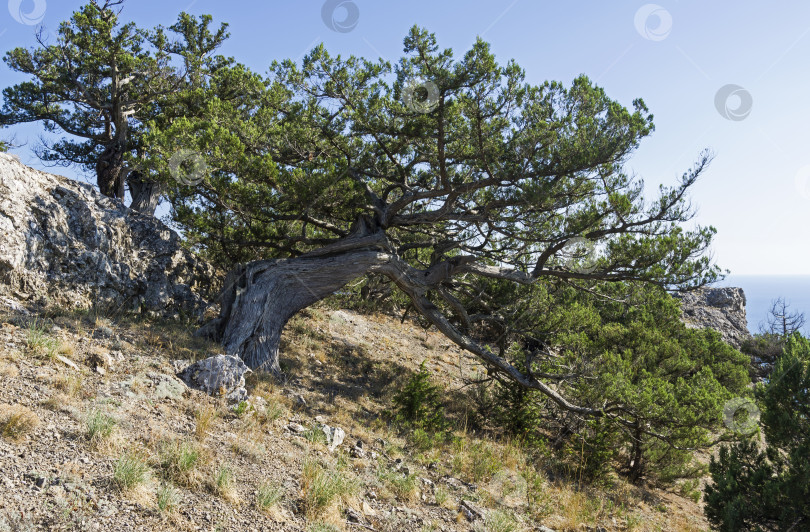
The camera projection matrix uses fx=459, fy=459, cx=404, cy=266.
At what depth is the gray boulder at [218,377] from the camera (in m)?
6.51

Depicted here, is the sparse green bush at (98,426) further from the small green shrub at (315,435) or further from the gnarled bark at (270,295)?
the gnarled bark at (270,295)

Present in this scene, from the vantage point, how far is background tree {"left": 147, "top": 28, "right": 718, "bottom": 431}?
26.6ft

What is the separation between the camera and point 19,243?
7902 millimetres

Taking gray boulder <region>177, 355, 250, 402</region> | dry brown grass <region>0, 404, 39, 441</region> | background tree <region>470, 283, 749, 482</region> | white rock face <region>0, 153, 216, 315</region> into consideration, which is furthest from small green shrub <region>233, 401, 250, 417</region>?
background tree <region>470, 283, 749, 482</region>

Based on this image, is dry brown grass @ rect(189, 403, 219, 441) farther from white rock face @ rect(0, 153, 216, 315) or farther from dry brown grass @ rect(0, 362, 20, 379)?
white rock face @ rect(0, 153, 216, 315)

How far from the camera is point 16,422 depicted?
416cm

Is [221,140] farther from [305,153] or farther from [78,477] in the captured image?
[78,477]

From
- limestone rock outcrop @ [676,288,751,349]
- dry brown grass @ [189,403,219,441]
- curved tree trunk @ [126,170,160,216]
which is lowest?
dry brown grass @ [189,403,219,441]

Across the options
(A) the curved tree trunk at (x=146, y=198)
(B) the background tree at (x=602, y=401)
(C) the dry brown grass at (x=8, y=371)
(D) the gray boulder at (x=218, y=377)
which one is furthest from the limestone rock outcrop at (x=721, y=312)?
(C) the dry brown grass at (x=8, y=371)

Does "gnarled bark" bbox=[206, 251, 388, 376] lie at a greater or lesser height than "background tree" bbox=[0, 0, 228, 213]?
lesser

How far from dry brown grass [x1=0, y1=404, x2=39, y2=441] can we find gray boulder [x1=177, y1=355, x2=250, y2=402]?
7.36ft

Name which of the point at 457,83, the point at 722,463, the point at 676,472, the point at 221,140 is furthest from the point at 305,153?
the point at 676,472

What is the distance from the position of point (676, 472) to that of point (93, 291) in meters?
12.8

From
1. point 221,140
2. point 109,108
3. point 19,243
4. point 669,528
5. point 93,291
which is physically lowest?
point 669,528
